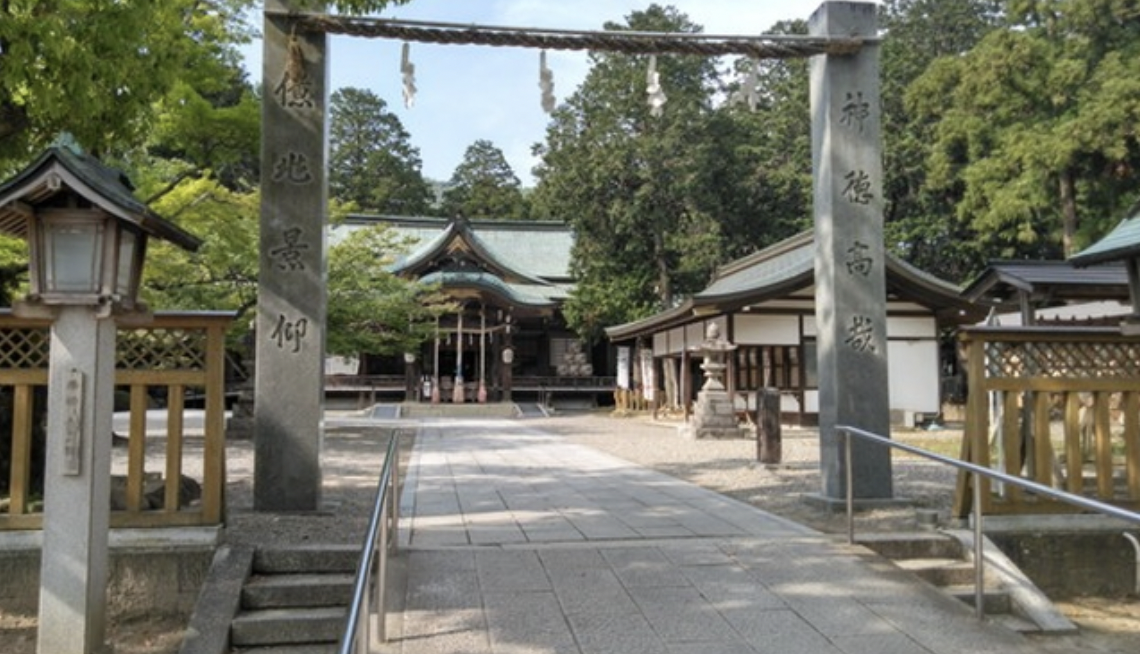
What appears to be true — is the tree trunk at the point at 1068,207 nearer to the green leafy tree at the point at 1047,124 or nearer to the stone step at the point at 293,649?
the green leafy tree at the point at 1047,124

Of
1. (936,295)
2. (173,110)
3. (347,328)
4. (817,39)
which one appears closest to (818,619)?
(817,39)

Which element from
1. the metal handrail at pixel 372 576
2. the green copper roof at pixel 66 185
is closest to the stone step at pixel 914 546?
the metal handrail at pixel 372 576

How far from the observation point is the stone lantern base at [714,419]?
15.4 metres

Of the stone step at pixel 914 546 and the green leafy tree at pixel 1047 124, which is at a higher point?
the green leafy tree at pixel 1047 124

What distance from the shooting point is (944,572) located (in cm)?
504

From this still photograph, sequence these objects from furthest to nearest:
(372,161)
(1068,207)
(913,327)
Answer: (372,161), (1068,207), (913,327)

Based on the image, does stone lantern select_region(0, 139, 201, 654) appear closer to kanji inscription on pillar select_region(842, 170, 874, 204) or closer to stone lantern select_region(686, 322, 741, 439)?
kanji inscription on pillar select_region(842, 170, 874, 204)

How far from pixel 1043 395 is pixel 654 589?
135 inches

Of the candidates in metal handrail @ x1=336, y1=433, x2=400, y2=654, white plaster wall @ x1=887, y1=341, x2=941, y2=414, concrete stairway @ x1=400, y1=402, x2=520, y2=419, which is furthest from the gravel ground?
concrete stairway @ x1=400, y1=402, x2=520, y2=419

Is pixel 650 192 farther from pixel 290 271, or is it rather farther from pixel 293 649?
pixel 293 649

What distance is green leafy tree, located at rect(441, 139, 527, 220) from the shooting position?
174ft

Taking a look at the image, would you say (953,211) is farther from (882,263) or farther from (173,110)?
(173,110)

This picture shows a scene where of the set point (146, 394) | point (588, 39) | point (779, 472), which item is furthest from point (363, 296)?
point (146, 394)

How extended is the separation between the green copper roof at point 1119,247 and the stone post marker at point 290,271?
6342 mm
